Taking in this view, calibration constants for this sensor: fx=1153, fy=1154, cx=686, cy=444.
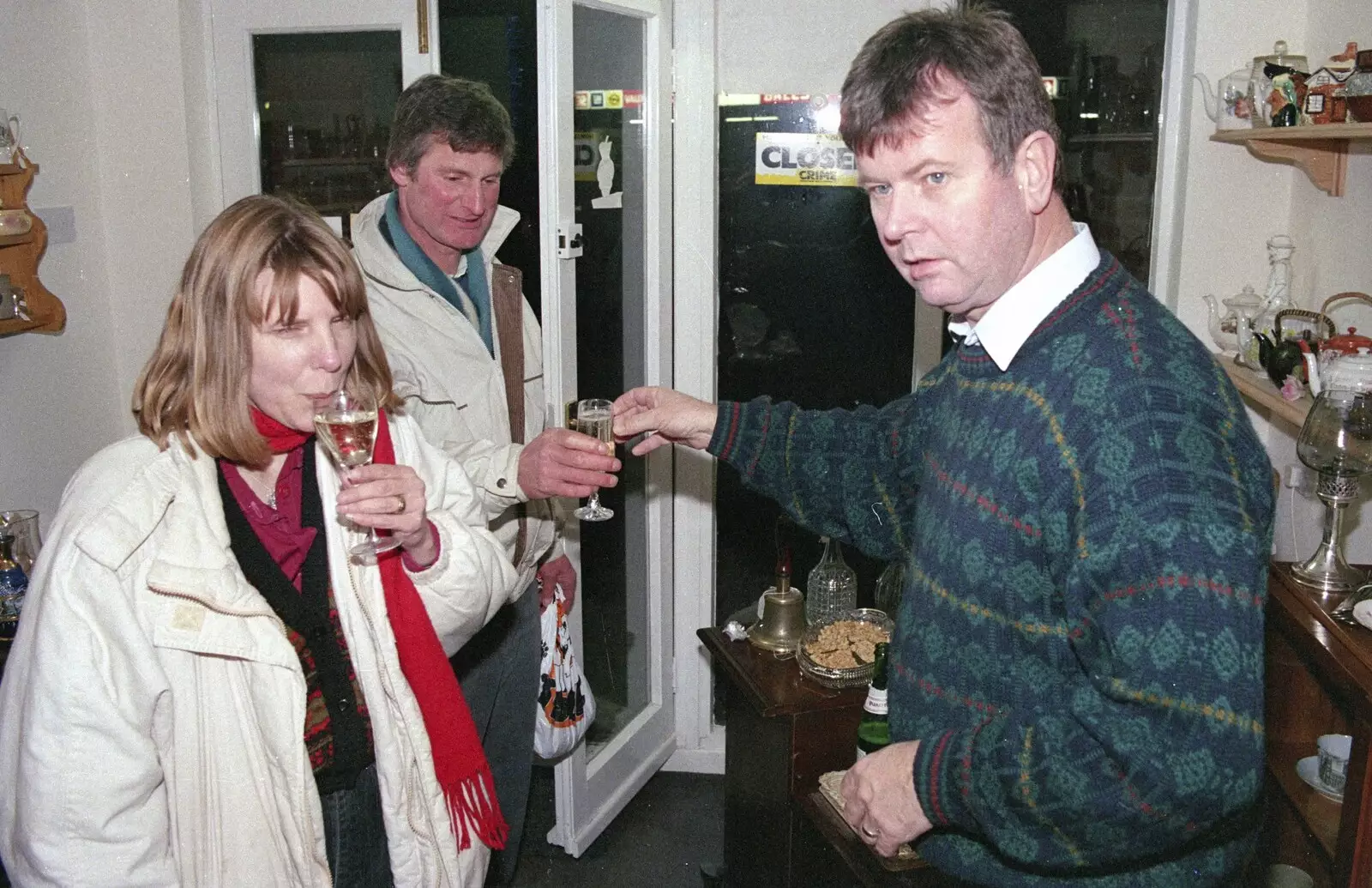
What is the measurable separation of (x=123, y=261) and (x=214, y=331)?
6.76ft

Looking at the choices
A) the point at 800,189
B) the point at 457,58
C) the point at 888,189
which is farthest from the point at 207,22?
the point at 888,189

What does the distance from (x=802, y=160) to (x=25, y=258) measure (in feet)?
6.83

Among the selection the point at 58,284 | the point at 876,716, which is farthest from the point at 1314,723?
the point at 58,284

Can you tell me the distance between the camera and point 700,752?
12.3 ft

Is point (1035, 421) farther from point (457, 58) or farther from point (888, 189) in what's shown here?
point (457, 58)

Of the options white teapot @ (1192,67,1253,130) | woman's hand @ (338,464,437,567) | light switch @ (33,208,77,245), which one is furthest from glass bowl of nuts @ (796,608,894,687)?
light switch @ (33,208,77,245)

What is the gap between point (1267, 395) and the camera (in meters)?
2.45

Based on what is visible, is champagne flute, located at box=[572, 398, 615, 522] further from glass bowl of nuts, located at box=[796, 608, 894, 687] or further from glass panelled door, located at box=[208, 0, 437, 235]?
glass panelled door, located at box=[208, 0, 437, 235]

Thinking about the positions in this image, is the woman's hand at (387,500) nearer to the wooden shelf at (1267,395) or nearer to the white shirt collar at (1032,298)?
the white shirt collar at (1032,298)

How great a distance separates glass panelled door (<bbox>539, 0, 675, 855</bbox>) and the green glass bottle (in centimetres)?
99

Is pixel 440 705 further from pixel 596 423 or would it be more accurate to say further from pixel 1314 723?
pixel 1314 723

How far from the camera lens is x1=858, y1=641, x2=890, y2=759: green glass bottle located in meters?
2.31

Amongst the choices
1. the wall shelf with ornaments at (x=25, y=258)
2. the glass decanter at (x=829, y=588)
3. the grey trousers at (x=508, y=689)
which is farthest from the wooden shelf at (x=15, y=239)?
the glass decanter at (x=829, y=588)

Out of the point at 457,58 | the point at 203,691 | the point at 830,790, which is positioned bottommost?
the point at 830,790
